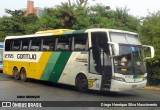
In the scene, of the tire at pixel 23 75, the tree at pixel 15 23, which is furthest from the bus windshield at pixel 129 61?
the tree at pixel 15 23

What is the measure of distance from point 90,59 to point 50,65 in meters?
3.70

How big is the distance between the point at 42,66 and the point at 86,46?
4371 mm

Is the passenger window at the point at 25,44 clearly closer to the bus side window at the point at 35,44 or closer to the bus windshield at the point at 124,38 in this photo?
the bus side window at the point at 35,44

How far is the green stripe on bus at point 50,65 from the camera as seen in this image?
1925cm

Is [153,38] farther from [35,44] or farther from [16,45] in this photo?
[16,45]

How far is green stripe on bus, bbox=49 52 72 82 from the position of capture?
730 inches

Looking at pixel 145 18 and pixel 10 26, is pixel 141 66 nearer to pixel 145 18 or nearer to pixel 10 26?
pixel 145 18

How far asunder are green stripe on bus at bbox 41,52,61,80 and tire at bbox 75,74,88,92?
81.6 inches

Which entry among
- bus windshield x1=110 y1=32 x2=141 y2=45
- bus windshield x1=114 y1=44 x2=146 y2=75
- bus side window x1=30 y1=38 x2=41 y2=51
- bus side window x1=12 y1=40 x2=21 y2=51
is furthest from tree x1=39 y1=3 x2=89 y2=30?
bus windshield x1=114 y1=44 x2=146 y2=75

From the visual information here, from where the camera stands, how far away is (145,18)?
78.5 feet

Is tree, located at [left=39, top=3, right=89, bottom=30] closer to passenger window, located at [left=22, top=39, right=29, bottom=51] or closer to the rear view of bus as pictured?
passenger window, located at [left=22, top=39, right=29, bottom=51]

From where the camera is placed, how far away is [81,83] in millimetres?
17516

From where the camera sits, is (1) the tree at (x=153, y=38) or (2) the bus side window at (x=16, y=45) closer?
(1) the tree at (x=153, y=38)

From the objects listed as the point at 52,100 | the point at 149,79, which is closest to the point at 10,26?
the point at 149,79
